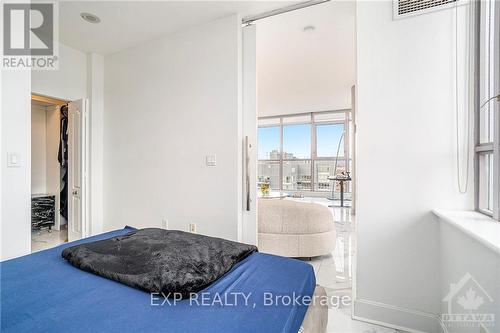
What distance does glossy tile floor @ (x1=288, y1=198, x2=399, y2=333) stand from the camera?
1.75 meters

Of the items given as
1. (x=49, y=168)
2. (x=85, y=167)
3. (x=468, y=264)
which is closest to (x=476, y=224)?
(x=468, y=264)

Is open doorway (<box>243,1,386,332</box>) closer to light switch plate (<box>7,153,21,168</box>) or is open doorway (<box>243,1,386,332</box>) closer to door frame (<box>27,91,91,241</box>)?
light switch plate (<box>7,153,21,168</box>)

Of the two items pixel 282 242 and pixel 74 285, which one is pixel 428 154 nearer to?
pixel 282 242

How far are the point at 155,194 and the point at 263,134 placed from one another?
621 cm

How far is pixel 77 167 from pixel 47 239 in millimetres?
1327

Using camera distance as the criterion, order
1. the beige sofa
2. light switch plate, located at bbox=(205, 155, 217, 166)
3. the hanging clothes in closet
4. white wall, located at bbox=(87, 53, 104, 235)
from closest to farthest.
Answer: light switch plate, located at bbox=(205, 155, 217, 166) < the beige sofa < white wall, located at bbox=(87, 53, 104, 235) < the hanging clothes in closet

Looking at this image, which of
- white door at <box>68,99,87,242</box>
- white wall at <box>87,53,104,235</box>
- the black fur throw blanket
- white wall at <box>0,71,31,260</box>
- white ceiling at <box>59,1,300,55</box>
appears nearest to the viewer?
the black fur throw blanket

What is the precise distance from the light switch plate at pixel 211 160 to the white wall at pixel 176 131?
0.15 ft

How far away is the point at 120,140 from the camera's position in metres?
3.46

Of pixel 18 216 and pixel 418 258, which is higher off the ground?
pixel 18 216

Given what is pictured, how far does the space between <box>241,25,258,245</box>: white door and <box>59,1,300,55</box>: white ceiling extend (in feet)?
1.08

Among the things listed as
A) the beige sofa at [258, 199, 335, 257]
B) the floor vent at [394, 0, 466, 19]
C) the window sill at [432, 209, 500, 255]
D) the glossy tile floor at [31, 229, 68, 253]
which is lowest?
the glossy tile floor at [31, 229, 68, 253]

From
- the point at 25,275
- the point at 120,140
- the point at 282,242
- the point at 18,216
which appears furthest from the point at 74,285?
the point at 120,140

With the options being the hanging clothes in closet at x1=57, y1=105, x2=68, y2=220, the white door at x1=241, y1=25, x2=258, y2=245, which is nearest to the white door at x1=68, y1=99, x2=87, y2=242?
the hanging clothes in closet at x1=57, y1=105, x2=68, y2=220
